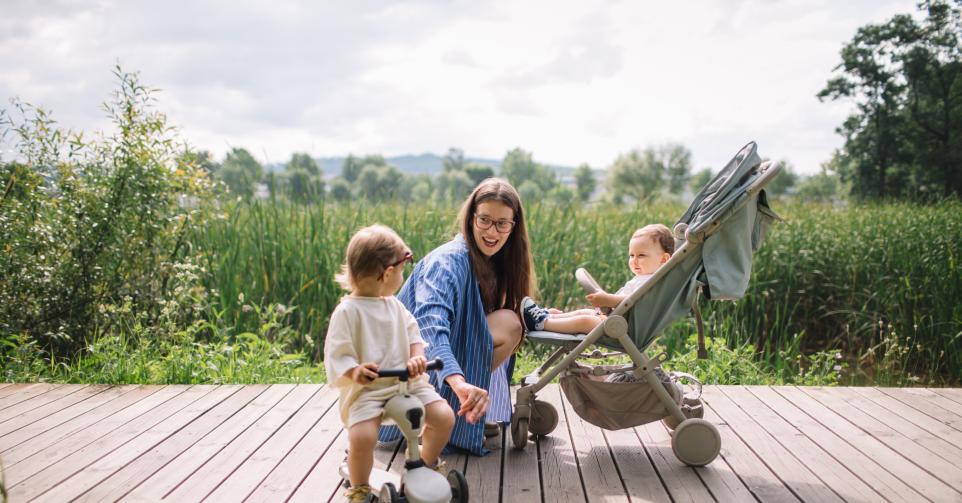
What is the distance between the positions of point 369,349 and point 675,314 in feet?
3.84

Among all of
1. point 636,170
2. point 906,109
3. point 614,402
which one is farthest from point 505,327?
point 636,170

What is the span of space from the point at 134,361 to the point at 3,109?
2033mm

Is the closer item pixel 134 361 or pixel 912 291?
pixel 134 361

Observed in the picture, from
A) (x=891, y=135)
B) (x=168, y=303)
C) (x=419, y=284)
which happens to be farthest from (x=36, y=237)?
(x=891, y=135)

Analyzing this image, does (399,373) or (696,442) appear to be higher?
(399,373)

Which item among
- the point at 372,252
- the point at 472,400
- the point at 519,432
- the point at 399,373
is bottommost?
the point at 519,432

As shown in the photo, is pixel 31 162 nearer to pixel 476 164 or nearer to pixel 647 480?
pixel 647 480

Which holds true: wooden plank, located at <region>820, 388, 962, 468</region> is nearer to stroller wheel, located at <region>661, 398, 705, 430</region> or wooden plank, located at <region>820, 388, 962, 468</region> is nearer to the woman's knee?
stroller wheel, located at <region>661, 398, 705, 430</region>

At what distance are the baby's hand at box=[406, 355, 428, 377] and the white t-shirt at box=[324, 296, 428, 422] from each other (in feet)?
0.43

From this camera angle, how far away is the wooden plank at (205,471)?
250 cm

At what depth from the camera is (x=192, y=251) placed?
534 centimetres

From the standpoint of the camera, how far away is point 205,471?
2703 millimetres

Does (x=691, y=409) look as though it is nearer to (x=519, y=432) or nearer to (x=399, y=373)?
(x=519, y=432)

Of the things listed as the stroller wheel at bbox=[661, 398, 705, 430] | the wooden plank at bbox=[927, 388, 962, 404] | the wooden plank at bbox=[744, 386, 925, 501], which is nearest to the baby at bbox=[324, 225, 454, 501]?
the stroller wheel at bbox=[661, 398, 705, 430]
